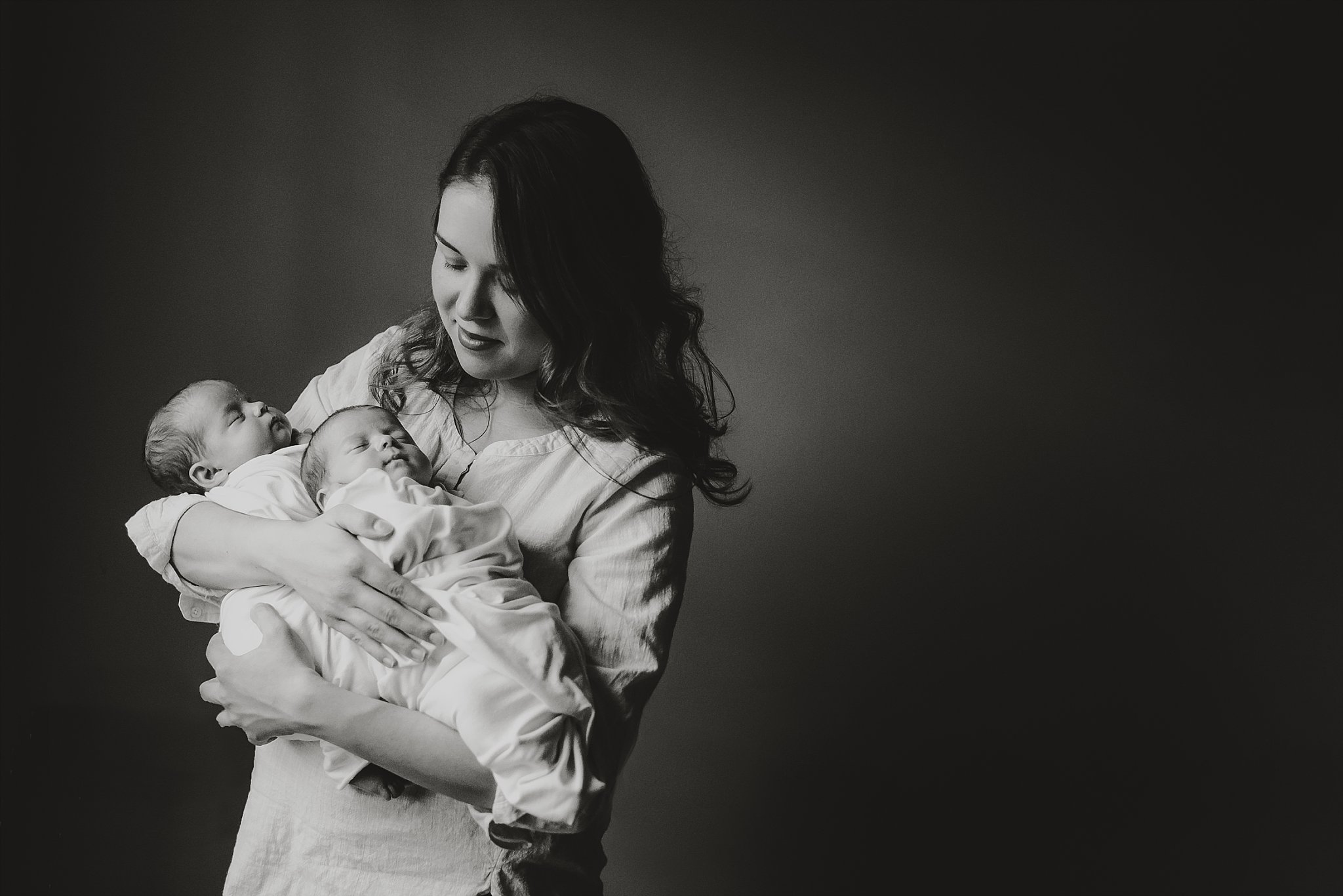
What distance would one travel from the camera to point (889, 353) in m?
2.40

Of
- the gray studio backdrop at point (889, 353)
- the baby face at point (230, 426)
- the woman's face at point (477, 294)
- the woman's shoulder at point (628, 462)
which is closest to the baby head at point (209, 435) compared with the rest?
the baby face at point (230, 426)

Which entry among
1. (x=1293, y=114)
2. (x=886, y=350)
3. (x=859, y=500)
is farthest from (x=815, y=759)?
(x=1293, y=114)

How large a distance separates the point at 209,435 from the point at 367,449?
12.5 inches

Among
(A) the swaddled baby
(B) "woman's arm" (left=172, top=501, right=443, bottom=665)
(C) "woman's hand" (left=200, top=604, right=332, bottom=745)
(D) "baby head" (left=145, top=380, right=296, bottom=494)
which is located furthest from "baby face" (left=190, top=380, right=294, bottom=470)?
(C) "woman's hand" (left=200, top=604, right=332, bottom=745)

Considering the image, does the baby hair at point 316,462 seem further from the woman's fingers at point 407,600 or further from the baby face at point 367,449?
the woman's fingers at point 407,600

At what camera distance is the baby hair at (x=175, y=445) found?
1.55 m

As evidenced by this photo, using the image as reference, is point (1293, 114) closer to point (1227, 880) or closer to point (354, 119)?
point (1227, 880)

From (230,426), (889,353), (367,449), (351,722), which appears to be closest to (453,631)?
A: (351,722)

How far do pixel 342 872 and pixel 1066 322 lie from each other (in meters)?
1.74

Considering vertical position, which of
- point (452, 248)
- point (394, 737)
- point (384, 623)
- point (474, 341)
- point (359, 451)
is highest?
point (452, 248)

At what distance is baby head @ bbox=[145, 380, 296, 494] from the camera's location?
1540 millimetres

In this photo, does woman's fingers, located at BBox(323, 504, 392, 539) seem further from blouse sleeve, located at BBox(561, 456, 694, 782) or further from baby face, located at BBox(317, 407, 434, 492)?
blouse sleeve, located at BBox(561, 456, 694, 782)

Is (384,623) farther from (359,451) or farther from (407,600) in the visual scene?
(359,451)

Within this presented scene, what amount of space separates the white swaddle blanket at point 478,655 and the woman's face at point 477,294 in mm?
182
